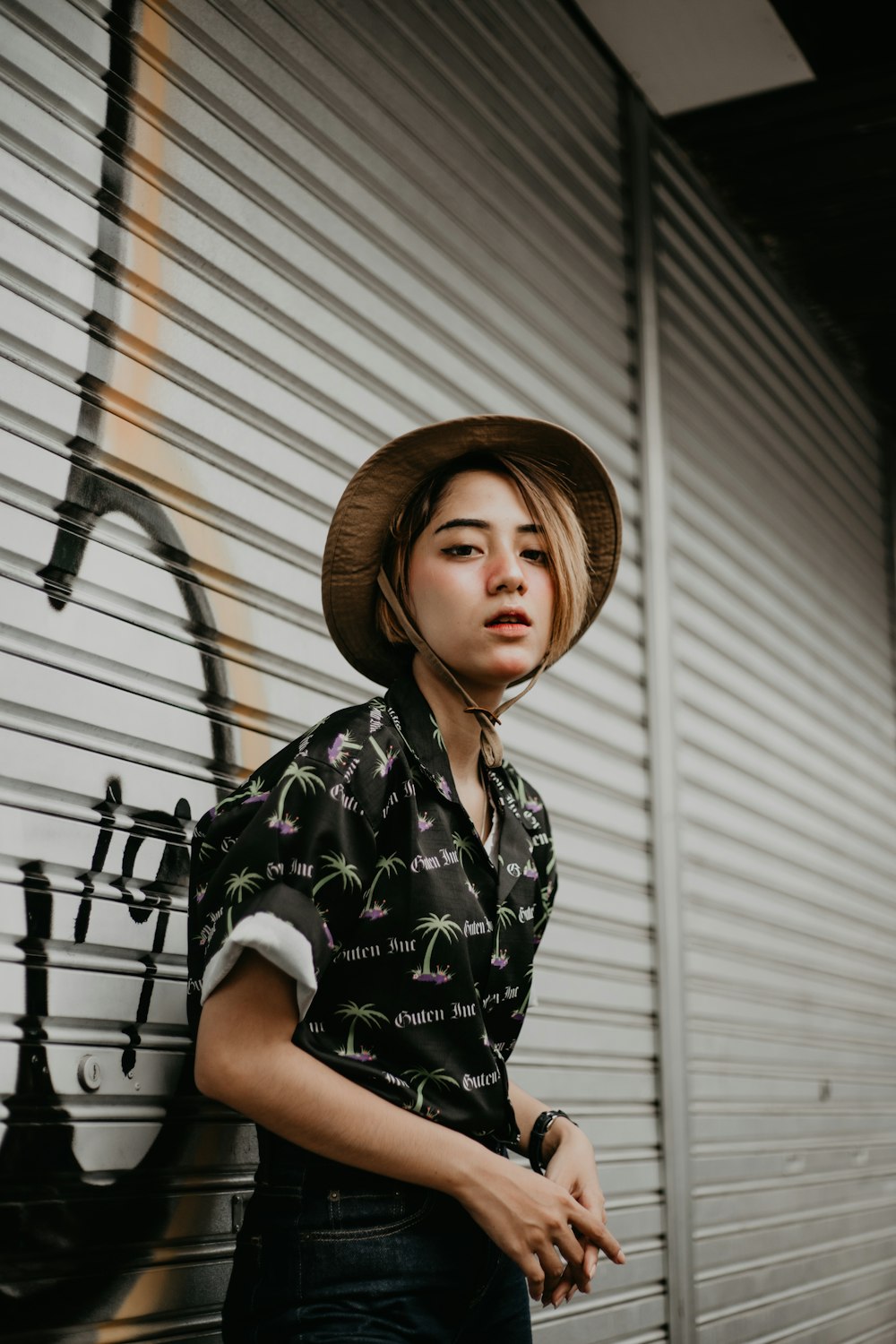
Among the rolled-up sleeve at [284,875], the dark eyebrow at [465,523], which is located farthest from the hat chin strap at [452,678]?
the rolled-up sleeve at [284,875]

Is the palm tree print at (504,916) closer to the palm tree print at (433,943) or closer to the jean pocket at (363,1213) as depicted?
the palm tree print at (433,943)

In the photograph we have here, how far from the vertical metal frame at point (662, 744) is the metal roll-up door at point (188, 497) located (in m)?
0.16

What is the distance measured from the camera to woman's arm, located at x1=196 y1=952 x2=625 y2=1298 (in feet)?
5.85

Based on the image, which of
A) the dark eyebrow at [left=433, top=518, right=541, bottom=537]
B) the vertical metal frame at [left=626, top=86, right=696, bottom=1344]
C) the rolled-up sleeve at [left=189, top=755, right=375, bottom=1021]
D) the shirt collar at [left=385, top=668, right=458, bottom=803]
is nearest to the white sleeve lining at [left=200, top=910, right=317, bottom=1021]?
the rolled-up sleeve at [left=189, top=755, right=375, bottom=1021]

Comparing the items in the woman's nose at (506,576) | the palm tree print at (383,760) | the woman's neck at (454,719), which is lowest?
the palm tree print at (383,760)

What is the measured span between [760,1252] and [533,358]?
3192 millimetres

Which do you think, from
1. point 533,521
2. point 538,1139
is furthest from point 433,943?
point 533,521

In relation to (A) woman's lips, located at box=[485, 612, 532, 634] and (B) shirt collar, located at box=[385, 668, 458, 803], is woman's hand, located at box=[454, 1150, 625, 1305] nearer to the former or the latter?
(B) shirt collar, located at box=[385, 668, 458, 803]

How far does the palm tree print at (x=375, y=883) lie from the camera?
200 cm

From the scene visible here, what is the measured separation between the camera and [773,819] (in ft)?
18.4

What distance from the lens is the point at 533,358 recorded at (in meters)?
4.19

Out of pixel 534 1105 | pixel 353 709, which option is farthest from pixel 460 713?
pixel 534 1105

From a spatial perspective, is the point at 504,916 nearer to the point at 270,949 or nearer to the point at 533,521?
the point at 270,949

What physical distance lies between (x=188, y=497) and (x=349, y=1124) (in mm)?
1317
